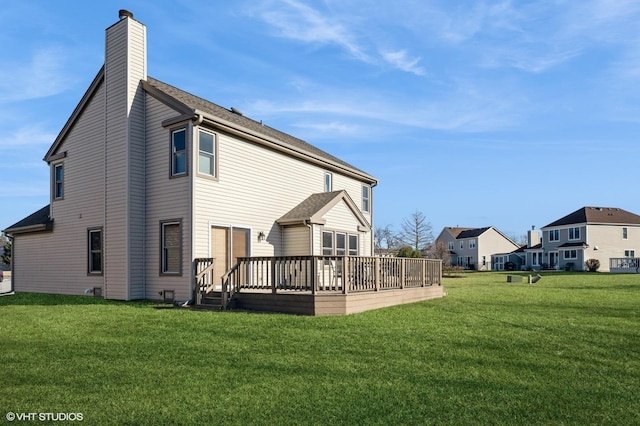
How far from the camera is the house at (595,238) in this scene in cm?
4741

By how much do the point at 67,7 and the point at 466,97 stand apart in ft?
46.4

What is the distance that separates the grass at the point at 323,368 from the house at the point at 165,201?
122 inches

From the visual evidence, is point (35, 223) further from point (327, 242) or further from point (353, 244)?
point (353, 244)

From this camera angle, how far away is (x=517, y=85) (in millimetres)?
14680

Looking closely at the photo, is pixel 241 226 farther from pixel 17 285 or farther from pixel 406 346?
pixel 17 285

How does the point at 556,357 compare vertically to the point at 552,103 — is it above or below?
below

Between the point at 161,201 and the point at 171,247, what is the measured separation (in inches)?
61.1

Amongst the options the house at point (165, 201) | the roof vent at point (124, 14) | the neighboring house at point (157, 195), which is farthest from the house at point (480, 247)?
the roof vent at point (124, 14)

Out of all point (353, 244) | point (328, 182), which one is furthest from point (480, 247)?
point (353, 244)

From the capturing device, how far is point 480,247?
6412cm

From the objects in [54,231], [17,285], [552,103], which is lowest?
[17,285]

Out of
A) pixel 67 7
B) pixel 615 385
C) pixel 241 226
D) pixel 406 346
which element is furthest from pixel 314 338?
pixel 67 7

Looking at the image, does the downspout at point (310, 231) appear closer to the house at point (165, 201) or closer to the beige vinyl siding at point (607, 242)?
the house at point (165, 201)

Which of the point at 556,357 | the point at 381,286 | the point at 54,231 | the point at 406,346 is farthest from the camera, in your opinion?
the point at 54,231
